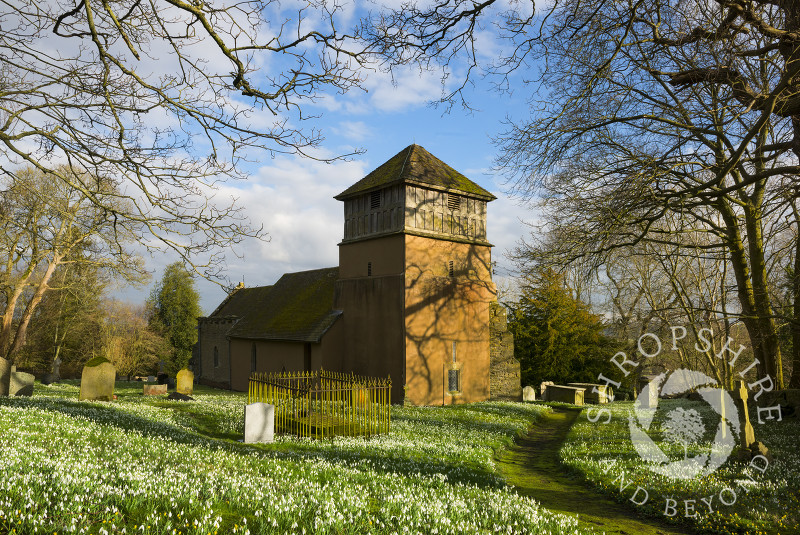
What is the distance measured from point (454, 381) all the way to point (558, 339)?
11587mm

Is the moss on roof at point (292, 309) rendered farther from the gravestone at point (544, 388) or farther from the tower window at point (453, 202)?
the gravestone at point (544, 388)

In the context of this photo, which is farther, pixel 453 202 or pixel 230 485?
pixel 453 202

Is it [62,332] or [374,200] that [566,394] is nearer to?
[374,200]

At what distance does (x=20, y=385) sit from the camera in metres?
22.7

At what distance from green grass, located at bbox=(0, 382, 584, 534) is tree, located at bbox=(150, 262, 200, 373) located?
39181mm

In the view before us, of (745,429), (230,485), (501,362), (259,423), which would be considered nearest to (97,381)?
(259,423)

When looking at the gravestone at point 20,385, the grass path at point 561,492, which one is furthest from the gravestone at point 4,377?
the grass path at point 561,492

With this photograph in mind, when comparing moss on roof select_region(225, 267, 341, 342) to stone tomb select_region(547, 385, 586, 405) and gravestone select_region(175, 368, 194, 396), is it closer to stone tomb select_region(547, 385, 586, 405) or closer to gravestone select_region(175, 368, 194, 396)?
gravestone select_region(175, 368, 194, 396)

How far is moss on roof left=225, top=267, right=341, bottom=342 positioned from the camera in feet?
96.9

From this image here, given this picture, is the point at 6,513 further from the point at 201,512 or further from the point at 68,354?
the point at 68,354

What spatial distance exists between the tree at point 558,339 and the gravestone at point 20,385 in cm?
2929

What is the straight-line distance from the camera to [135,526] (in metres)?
5.09

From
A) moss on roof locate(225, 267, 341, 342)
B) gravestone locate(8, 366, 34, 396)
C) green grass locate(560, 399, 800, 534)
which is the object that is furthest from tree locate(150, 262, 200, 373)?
green grass locate(560, 399, 800, 534)

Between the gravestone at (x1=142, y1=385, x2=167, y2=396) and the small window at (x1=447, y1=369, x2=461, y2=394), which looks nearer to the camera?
the small window at (x1=447, y1=369, x2=461, y2=394)
